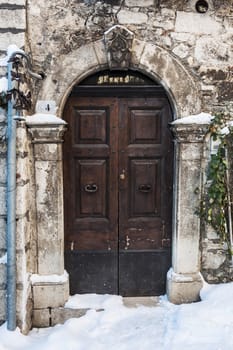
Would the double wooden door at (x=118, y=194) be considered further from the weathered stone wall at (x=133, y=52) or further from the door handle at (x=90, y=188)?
the weathered stone wall at (x=133, y=52)

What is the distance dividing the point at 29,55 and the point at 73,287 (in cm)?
222

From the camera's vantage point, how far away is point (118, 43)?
333 cm

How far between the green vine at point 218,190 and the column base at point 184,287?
44 centimetres

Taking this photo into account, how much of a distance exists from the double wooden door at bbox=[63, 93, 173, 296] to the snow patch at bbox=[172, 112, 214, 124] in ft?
0.71

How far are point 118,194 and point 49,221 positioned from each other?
706 mm

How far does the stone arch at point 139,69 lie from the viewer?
11.0 ft

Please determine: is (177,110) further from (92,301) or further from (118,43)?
(92,301)

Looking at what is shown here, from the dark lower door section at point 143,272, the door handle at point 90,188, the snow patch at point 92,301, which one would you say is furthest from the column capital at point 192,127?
the snow patch at point 92,301

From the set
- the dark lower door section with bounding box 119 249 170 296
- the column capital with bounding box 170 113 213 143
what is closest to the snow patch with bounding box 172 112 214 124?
the column capital with bounding box 170 113 213 143

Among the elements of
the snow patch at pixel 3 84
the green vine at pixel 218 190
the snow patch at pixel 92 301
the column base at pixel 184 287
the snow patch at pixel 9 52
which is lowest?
the snow patch at pixel 92 301

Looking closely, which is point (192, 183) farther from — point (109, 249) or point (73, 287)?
point (73, 287)

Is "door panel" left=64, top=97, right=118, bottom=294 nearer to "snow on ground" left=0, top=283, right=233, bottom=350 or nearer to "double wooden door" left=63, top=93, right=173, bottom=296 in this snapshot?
"double wooden door" left=63, top=93, right=173, bottom=296

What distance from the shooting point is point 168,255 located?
3795 millimetres

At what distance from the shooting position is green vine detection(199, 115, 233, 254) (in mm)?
3486
